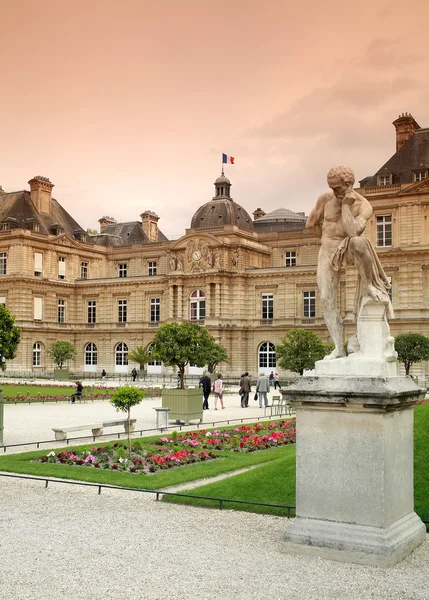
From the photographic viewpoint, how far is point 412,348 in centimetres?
4031

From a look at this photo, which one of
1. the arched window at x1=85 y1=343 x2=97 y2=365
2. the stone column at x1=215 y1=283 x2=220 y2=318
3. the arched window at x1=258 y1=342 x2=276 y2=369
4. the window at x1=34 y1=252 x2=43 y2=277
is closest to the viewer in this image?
the arched window at x1=258 y1=342 x2=276 y2=369

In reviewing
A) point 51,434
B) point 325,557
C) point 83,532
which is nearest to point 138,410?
point 51,434

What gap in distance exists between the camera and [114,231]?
76.7 metres

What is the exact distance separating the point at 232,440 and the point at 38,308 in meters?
47.3

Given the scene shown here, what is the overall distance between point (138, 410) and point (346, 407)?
2138cm

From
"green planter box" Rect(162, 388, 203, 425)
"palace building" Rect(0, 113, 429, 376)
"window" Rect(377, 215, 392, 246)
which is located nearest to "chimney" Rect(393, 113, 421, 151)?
"palace building" Rect(0, 113, 429, 376)

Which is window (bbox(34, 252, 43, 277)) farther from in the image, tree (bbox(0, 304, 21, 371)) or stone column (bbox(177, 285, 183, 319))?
tree (bbox(0, 304, 21, 371))

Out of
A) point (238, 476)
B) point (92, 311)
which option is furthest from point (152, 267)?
point (238, 476)

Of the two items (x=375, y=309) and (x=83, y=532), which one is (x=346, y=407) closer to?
(x=375, y=309)

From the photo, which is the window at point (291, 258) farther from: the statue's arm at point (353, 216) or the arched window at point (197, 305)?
the statue's arm at point (353, 216)

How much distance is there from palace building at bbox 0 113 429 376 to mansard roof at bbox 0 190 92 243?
131 millimetres

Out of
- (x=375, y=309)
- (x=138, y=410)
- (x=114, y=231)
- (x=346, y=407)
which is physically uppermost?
(x=114, y=231)

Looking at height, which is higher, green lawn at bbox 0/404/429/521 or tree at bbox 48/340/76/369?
tree at bbox 48/340/76/369

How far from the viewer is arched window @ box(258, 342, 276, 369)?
181ft
